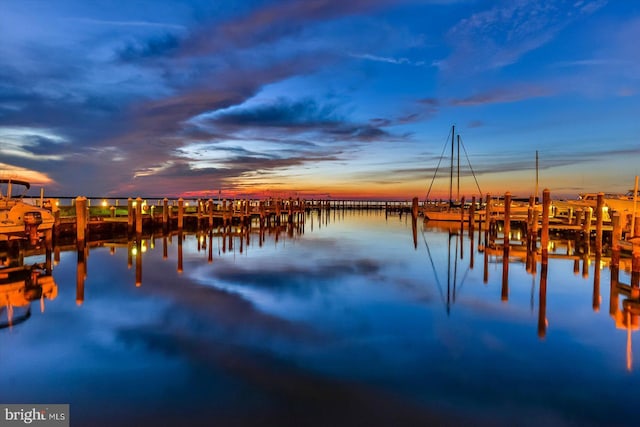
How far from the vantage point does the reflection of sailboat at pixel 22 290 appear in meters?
10.7

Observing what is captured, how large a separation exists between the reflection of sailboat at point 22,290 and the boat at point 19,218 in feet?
11.3

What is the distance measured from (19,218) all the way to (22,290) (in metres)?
8.04

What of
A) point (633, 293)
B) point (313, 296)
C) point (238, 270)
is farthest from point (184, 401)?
point (633, 293)

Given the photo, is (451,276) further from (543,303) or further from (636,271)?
(636,271)

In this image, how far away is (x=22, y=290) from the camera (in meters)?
13.3

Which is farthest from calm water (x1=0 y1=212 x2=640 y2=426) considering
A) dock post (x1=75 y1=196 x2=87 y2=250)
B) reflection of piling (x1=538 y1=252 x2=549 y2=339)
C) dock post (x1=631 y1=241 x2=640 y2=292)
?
dock post (x1=75 y1=196 x2=87 y2=250)

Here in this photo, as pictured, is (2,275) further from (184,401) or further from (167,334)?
(184,401)

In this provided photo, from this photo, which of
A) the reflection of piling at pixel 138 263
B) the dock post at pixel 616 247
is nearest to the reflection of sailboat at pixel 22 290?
the reflection of piling at pixel 138 263

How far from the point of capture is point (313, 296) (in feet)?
44.3

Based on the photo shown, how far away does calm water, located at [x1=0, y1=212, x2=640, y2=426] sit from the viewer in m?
6.06

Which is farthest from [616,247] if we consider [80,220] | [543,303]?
[80,220]

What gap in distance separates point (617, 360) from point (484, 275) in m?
9.26

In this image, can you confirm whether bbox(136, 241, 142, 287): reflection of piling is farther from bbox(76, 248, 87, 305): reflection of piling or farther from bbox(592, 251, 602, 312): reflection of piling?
bbox(592, 251, 602, 312): reflection of piling

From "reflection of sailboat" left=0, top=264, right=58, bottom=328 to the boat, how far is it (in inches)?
135
